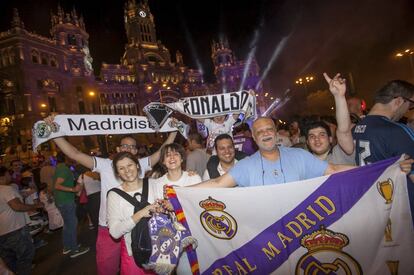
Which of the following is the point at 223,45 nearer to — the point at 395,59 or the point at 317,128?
the point at 395,59

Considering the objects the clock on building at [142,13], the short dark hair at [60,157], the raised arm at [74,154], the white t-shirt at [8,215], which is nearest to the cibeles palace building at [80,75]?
the clock on building at [142,13]

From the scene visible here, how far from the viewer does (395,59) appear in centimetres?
2069

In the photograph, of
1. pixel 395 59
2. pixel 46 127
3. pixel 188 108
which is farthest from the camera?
pixel 395 59

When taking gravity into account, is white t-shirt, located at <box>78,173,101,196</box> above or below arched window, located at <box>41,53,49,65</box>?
below

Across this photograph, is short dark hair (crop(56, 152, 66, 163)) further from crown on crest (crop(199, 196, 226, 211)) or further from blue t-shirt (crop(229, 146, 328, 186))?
blue t-shirt (crop(229, 146, 328, 186))

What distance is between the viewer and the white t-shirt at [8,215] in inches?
197

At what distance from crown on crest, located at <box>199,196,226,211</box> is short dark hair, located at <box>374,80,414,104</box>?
7.07 ft

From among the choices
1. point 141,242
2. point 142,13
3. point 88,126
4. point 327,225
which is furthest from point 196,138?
point 142,13

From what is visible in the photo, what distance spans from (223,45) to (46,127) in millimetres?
106786

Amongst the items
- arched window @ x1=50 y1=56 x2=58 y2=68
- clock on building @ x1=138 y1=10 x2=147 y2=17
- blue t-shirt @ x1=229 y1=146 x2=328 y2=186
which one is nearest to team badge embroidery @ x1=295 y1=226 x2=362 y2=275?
blue t-shirt @ x1=229 y1=146 x2=328 y2=186

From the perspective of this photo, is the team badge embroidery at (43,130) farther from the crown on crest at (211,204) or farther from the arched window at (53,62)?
the arched window at (53,62)

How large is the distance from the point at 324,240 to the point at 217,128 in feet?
11.5

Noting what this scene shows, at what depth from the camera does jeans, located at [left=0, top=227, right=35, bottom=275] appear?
5.05 m

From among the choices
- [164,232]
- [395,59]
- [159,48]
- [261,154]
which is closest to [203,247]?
[164,232]
